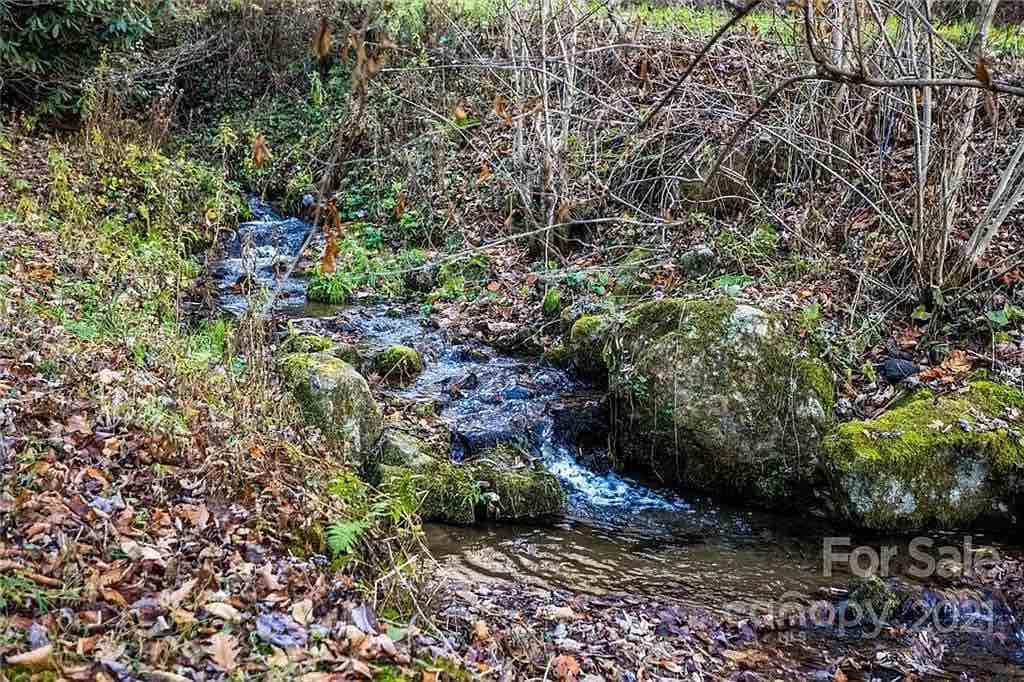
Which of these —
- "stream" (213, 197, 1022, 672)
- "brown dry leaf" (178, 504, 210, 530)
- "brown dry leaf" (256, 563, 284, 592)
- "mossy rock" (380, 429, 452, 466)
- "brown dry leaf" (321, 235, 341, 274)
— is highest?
"brown dry leaf" (321, 235, 341, 274)

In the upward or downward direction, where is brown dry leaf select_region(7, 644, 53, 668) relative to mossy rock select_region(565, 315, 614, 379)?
upward

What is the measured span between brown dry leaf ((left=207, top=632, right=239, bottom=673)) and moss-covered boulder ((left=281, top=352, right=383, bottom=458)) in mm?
3034

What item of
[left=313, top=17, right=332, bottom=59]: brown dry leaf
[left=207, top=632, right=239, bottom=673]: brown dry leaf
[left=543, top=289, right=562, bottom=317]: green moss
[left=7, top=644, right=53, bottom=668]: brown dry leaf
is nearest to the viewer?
[left=313, top=17, right=332, bottom=59]: brown dry leaf

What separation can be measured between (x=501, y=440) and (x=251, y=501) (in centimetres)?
314

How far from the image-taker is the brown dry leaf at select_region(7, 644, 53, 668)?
277 cm

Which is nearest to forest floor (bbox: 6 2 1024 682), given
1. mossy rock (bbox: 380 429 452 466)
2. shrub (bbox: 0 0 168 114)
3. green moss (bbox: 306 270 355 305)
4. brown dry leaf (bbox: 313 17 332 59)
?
mossy rock (bbox: 380 429 452 466)

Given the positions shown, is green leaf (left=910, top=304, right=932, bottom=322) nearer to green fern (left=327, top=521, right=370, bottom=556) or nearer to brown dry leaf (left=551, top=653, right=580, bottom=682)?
brown dry leaf (left=551, top=653, right=580, bottom=682)

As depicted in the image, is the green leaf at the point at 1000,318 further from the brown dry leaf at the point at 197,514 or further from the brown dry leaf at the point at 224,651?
the brown dry leaf at the point at 224,651

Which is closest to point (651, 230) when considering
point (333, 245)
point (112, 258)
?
point (112, 258)

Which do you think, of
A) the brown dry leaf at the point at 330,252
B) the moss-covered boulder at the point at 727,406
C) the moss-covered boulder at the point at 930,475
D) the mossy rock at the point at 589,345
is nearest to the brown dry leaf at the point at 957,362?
the moss-covered boulder at the point at 930,475

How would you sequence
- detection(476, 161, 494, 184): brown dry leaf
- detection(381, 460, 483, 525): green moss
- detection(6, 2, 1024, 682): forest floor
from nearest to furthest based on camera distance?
detection(6, 2, 1024, 682): forest floor < detection(381, 460, 483, 525): green moss < detection(476, 161, 494, 184): brown dry leaf

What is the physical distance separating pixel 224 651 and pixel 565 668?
1.68m

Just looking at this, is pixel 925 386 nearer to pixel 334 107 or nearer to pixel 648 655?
pixel 648 655

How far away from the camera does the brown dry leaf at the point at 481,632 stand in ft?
13.1
